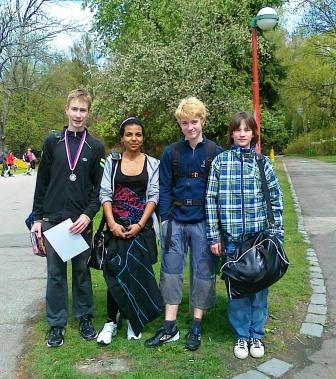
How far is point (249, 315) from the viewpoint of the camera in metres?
4.00

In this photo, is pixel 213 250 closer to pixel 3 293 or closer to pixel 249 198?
pixel 249 198

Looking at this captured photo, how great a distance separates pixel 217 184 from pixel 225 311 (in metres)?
1.52

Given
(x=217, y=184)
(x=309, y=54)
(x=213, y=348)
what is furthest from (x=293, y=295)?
(x=309, y=54)

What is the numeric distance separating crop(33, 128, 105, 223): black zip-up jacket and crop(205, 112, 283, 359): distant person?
3.39 feet

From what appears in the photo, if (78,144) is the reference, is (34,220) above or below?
below

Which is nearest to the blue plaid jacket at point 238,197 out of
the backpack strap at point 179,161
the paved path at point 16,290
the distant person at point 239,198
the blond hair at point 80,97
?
the distant person at point 239,198

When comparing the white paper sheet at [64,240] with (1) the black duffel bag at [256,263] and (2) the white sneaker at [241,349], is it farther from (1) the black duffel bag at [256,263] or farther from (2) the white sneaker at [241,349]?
(2) the white sneaker at [241,349]

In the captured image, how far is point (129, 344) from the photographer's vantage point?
3963 millimetres

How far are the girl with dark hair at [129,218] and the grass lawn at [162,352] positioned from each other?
210mm

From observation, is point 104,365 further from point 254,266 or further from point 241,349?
point 254,266

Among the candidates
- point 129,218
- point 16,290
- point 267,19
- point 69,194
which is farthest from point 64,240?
point 267,19

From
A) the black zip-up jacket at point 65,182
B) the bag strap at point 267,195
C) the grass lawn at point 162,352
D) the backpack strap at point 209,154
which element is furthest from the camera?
the black zip-up jacket at point 65,182

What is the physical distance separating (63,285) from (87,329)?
439 millimetres

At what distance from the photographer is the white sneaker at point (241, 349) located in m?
3.77
